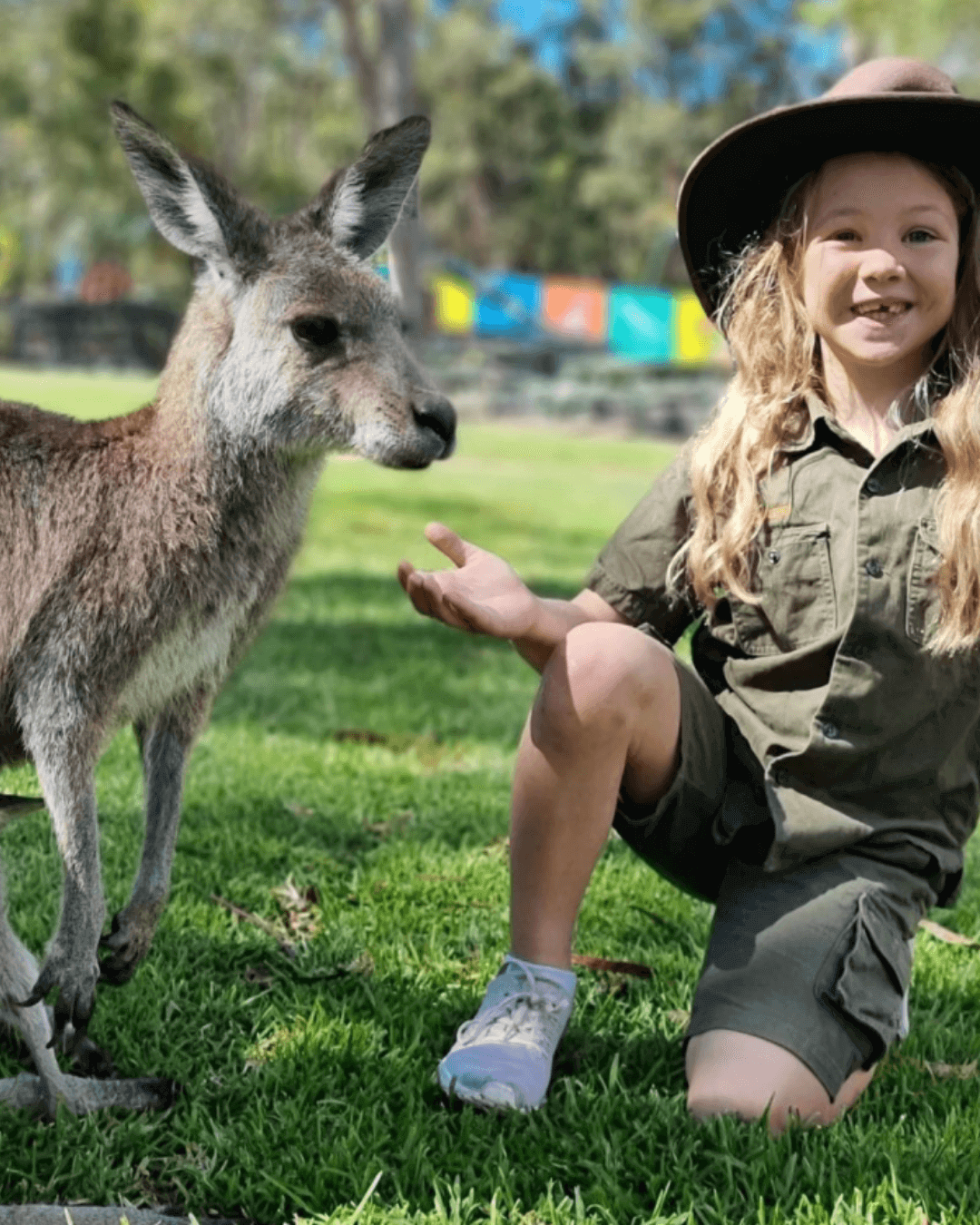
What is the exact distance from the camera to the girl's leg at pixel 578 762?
256 centimetres

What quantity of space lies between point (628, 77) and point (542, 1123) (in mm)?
49715

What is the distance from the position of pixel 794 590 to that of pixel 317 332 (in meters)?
0.98

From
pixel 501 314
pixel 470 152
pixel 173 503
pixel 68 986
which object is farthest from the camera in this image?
pixel 470 152

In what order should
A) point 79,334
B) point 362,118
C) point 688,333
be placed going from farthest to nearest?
point 688,333 → point 362,118 → point 79,334

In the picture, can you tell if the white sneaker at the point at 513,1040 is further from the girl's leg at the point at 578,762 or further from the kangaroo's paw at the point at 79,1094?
the kangaroo's paw at the point at 79,1094

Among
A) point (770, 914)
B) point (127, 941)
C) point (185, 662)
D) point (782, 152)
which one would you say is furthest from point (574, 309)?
point (127, 941)

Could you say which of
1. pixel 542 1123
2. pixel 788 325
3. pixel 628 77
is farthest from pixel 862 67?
pixel 628 77

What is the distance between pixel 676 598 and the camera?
115 inches

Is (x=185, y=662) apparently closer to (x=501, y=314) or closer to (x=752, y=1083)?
(x=752, y=1083)

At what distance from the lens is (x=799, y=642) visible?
9.17 ft

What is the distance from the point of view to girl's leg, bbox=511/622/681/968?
2564mm

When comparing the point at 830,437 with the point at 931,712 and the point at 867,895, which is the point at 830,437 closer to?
the point at 931,712

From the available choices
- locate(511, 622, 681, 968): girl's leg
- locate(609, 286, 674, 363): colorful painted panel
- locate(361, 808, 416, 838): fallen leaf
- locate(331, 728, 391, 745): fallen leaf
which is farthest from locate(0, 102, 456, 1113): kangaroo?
locate(609, 286, 674, 363): colorful painted panel

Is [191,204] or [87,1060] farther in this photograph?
[191,204]
